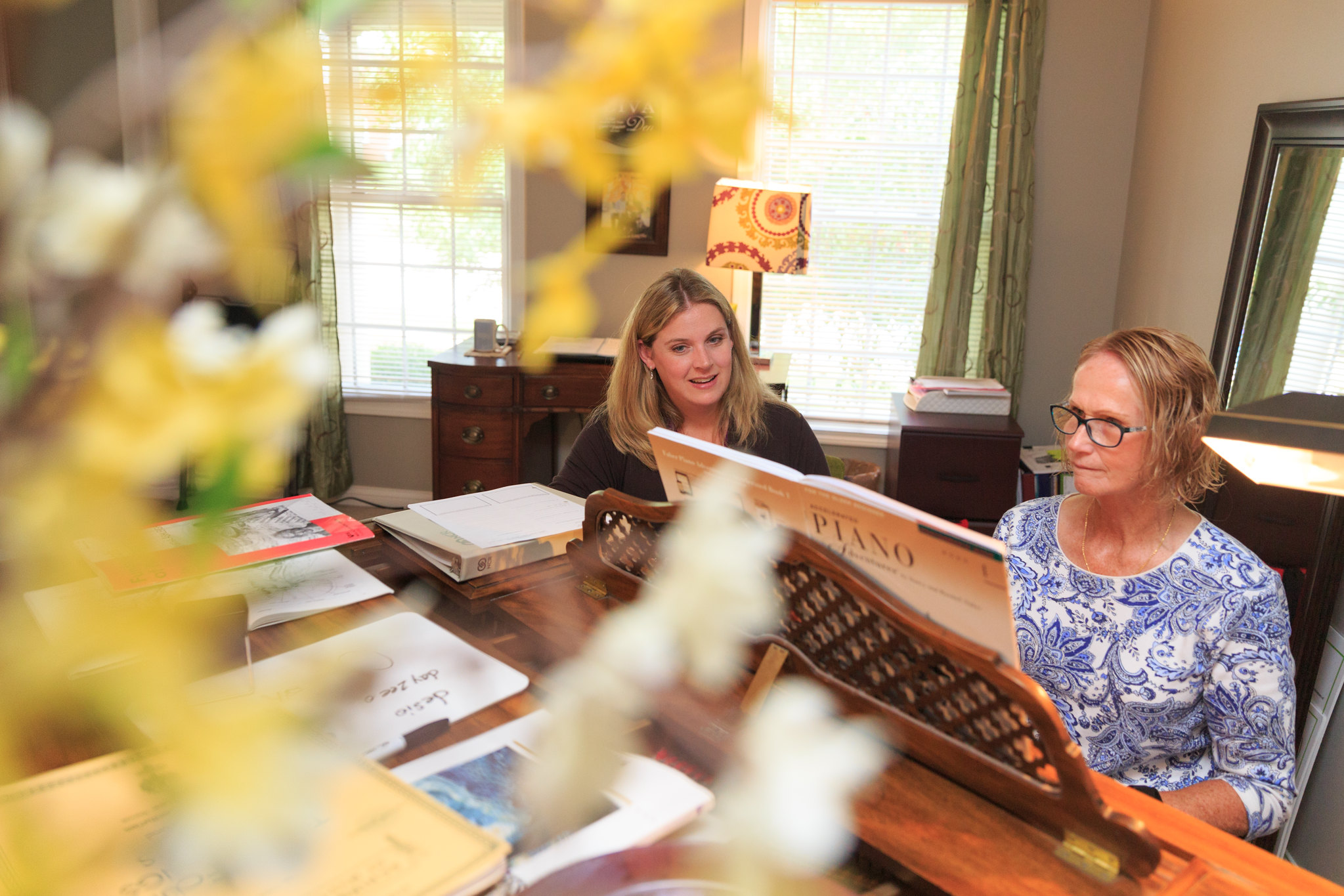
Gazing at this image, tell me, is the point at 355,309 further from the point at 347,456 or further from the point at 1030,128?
the point at 1030,128

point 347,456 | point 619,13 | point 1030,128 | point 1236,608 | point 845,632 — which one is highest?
point 1030,128

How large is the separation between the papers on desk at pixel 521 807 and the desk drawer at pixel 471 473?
3.02 m

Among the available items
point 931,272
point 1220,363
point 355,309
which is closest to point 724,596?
point 1220,363

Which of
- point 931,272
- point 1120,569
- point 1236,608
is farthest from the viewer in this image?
point 931,272

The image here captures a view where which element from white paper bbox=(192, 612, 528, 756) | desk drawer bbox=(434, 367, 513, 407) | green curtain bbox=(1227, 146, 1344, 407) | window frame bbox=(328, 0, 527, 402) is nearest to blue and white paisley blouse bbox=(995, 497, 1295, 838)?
Result: green curtain bbox=(1227, 146, 1344, 407)

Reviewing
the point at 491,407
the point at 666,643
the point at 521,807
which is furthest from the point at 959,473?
the point at 666,643

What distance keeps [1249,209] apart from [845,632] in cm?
224

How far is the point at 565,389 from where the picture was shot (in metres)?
3.71

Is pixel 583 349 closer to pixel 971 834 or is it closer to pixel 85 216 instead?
pixel 971 834

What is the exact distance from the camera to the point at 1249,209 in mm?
2381

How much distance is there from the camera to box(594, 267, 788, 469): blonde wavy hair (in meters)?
2.20

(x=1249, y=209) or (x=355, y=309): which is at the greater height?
(x=1249, y=209)

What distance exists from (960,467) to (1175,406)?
1.98 meters

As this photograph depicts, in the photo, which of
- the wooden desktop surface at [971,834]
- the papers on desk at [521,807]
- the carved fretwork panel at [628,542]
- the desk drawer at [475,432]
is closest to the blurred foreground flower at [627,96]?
the papers on desk at [521,807]
